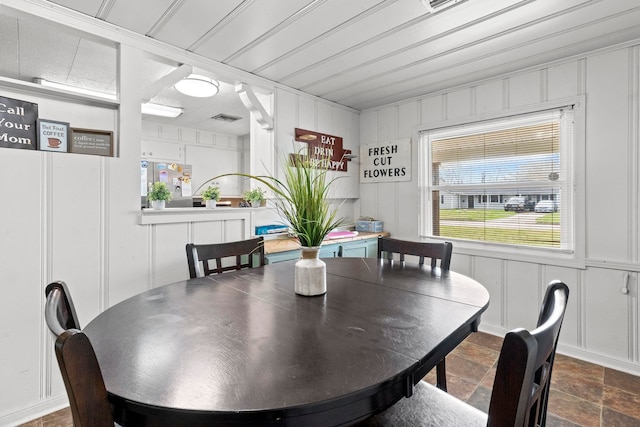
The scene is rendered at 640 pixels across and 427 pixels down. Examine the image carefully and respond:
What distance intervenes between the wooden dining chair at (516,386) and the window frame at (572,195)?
79.7 inches

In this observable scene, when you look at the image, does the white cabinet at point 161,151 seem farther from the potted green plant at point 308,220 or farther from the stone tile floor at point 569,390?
the potted green plant at point 308,220

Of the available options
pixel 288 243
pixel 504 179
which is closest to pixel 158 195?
pixel 288 243

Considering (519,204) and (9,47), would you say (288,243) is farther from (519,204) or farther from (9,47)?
(9,47)

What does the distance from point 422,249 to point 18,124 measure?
2.42 meters

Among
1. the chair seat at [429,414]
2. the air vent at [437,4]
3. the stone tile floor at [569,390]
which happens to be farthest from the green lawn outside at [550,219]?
the chair seat at [429,414]

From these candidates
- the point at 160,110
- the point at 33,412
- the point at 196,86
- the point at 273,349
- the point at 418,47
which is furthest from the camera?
the point at 160,110

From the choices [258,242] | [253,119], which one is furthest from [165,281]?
[253,119]

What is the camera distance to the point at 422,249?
6.33 feet

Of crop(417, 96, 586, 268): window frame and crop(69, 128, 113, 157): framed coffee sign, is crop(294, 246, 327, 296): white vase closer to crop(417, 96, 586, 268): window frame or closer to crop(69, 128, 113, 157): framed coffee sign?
crop(69, 128, 113, 157): framed coffee sign

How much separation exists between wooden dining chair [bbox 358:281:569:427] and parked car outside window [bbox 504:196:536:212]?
2160 mm

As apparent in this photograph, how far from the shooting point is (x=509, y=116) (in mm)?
2809

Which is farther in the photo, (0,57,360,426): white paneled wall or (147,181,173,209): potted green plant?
(147,181,173,209): potted green plant

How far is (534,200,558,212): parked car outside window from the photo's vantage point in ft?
8.73

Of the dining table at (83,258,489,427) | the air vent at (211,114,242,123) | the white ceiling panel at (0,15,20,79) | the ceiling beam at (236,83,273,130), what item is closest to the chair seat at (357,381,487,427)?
the dining table at (83,258,489,427)
